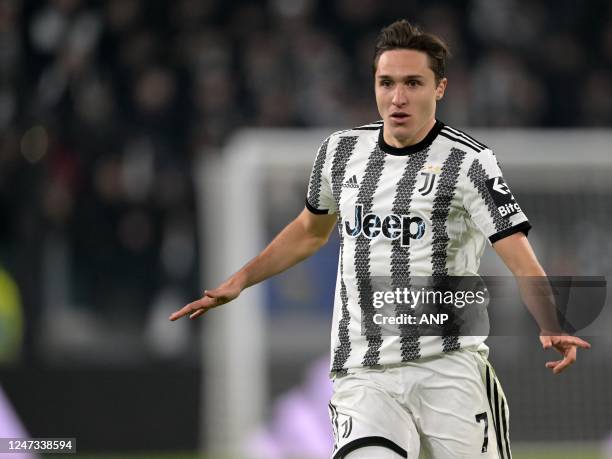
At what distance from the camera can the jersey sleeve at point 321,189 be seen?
4.84 metres

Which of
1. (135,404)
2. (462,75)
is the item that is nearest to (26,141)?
(135,404)

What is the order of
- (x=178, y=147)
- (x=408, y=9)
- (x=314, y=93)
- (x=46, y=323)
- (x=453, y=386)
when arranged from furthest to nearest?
(x=408, y=9) → (x=314, y=93) → (x=178, y=147) → (x=46, y=323) → (x=453, y=386)

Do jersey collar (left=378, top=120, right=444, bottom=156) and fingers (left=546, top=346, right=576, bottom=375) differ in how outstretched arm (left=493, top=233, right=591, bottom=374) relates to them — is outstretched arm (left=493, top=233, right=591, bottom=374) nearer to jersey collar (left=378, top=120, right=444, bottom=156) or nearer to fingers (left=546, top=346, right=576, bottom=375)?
fingers (left=546, top=346, right=576, bottom=375)

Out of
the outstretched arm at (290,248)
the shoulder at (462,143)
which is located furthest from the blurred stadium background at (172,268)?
the shoulder at (462,143)

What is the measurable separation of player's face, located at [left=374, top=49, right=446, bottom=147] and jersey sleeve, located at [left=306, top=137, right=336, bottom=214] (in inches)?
14.0

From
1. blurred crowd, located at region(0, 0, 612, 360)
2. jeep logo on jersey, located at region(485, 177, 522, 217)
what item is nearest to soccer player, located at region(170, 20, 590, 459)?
jeep logo on jersey, located at region(485, 177, 522, 217)

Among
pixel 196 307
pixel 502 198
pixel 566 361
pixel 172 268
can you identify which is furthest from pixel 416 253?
pixel 172 268

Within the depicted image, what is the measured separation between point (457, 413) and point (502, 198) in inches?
29.4

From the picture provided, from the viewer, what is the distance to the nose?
4.48 m

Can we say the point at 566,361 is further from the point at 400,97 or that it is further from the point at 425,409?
the point at 400,97

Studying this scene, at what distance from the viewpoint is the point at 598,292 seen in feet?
15.2

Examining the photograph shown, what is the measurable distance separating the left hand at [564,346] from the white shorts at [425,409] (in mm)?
411

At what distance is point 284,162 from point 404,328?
234 inches

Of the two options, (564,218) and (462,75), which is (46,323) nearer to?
(564,218)
